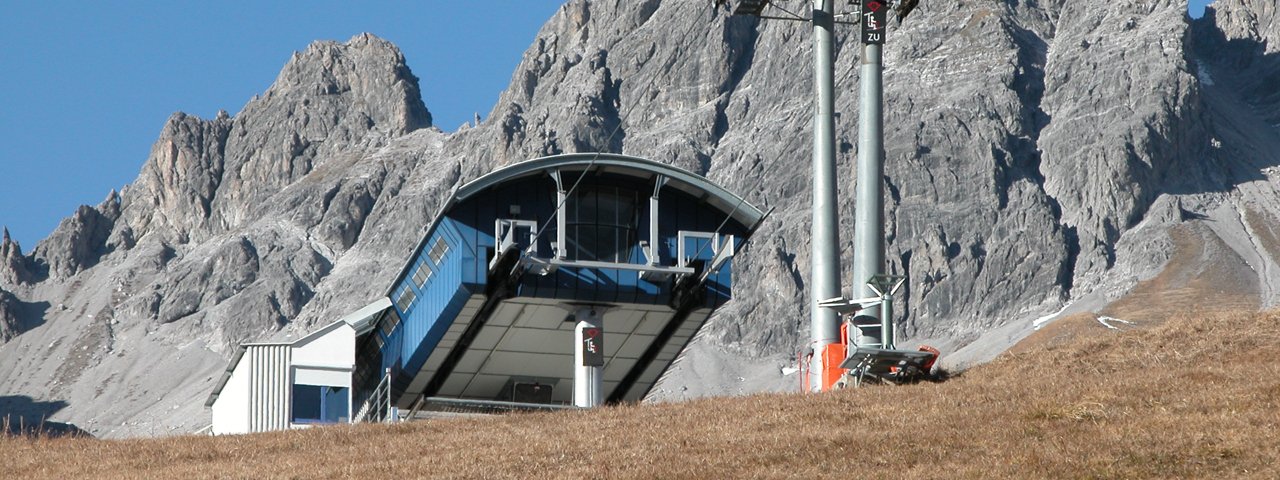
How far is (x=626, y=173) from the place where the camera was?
53.3 m

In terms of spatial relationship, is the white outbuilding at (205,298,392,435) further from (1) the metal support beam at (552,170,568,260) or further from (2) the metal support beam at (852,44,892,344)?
(2) the metal support beam at (852,44,892,344)

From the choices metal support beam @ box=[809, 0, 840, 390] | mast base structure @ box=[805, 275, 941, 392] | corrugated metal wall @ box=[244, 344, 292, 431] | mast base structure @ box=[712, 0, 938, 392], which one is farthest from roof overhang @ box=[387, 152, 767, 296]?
mast base structure @ box=[805, 275, 941, 392]

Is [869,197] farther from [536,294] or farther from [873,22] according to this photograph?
[536,294]

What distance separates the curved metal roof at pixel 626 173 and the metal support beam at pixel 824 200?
11.4 meters

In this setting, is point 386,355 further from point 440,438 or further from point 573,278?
point 440,438

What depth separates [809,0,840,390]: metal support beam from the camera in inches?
1519

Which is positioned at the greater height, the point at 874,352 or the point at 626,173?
the point at 626,173

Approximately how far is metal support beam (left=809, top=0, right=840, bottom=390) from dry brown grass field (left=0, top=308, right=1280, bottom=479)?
18.6ft

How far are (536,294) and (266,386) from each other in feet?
28.8

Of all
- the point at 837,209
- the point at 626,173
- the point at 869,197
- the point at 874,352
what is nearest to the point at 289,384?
the point at 626,173

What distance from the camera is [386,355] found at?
5959 cm

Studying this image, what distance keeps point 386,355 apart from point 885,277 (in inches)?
1099

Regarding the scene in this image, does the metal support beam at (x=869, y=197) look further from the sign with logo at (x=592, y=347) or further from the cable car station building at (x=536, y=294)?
the sign with logo at (x=592, y=347)

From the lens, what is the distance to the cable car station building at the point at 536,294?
51.4 metres
